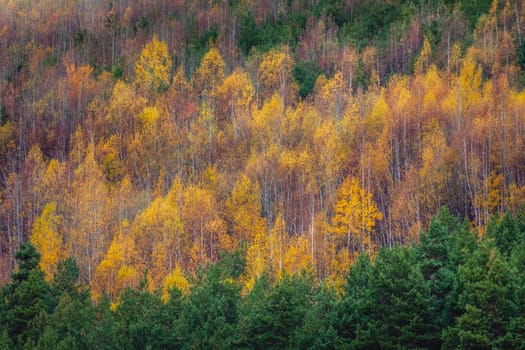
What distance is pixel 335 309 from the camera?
30.1 meters

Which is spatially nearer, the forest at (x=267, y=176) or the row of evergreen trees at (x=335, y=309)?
the row of evergreen trees at (x=335, y=309)

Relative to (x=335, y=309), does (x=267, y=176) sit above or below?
above

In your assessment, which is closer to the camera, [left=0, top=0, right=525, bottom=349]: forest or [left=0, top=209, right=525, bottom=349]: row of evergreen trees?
[left=0, top=209, right=525, bottom=349]: row of evergreen trees

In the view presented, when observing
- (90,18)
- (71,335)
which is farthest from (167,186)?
(90,18)

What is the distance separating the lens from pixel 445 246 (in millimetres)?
30812

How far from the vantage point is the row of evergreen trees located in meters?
25.5

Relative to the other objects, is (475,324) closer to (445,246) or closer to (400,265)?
(400,265)

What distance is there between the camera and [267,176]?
5841 centimetres

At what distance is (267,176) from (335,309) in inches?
1139

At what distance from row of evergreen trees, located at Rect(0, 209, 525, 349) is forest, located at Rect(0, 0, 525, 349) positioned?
0.10m

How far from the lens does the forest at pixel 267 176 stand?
29516mm

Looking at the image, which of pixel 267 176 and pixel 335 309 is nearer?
pixel 335 309

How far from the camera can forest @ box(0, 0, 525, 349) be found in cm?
2952

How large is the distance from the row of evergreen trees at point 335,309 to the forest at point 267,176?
0.10 meters
